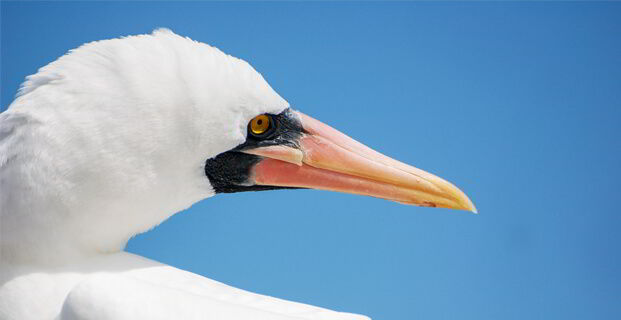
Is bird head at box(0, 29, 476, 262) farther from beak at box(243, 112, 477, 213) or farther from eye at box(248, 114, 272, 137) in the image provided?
beak at box(243, 112, 477, 213)

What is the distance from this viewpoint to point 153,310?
2617 millimetres

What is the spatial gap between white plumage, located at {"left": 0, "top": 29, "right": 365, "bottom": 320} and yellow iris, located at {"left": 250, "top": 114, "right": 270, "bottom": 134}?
0.13 metres

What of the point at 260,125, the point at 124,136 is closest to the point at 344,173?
the point at 260,125

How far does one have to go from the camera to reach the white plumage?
274 centimetres

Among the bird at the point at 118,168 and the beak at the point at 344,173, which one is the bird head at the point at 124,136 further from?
the beak at the point at 344,173

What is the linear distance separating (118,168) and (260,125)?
80cm

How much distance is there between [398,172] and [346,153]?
31 centimetres

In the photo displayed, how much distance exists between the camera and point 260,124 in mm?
3346

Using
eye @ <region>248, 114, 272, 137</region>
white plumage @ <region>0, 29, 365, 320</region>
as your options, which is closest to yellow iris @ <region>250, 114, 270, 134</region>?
eye @ <region>248, 114, 272, 137</region>

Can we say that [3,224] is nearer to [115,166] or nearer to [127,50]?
[115,166]

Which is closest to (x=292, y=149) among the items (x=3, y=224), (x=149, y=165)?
(x=149, y=165)

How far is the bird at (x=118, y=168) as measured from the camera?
2.74 m

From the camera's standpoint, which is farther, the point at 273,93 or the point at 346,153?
the point at 346,153

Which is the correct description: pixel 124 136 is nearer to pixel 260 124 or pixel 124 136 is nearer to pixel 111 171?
pixel 111 171
